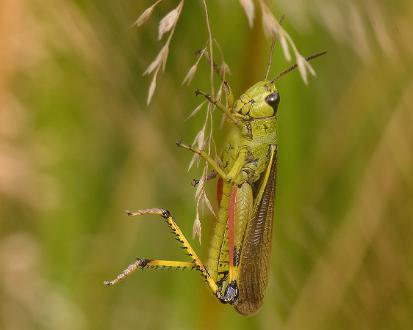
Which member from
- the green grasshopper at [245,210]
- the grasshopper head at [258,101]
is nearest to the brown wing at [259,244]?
the green grasshopper at [245,210]

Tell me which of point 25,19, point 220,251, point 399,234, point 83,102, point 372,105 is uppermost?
point 25,19

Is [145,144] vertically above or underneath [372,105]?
above

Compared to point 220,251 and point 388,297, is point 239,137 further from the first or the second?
point 388,297

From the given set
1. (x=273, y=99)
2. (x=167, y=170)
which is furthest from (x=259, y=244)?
(x=273, y=99)

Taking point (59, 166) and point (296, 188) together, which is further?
point (59, 166)

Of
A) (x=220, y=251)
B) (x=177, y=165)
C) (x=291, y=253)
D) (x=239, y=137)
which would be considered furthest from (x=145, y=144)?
(x=291, y=253)

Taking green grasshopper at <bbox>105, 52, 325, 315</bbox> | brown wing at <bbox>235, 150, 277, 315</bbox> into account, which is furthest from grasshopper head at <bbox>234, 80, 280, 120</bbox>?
brown wing at <bbox>235, 150, 277, 315</bbox>

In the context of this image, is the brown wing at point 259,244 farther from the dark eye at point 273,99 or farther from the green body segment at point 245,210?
the dark eye at point 273,99
